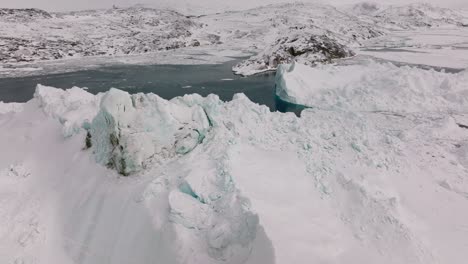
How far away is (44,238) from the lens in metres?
7.50

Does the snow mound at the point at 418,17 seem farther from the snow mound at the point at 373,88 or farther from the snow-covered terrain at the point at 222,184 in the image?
the snow-covered terrain at the point at 222,184

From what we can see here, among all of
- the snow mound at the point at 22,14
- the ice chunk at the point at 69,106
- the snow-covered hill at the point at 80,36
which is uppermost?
the snow mound at the point at 22,14

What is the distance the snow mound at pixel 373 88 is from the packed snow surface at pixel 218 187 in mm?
4070

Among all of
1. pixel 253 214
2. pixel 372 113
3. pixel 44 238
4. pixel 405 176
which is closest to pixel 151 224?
pixel 253 214

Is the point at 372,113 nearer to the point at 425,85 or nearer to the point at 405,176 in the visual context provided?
the point at 425,85

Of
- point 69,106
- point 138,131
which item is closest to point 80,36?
point 69,106

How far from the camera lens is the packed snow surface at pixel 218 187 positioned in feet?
21.1

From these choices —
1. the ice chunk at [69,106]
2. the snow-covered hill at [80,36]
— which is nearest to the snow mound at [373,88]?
the ice chunk at [69,106]

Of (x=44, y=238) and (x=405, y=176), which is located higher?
(x=405, y=176)

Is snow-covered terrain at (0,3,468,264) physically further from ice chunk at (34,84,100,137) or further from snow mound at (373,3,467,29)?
snow mound at (373,3,467,29)

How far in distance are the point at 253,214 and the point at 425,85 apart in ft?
44.4

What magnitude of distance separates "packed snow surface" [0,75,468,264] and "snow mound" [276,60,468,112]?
4070mm

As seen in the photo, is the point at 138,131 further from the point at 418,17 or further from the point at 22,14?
the point at 418,17

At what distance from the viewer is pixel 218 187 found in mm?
7195
